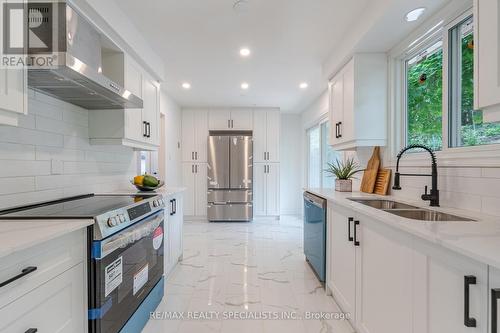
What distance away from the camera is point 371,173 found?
2688mm

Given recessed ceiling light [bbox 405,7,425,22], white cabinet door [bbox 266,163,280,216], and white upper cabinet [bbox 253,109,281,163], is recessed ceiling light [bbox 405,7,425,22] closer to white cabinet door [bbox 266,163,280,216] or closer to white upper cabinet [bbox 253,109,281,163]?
white upper cabinet [bbox 253,109,281,163]

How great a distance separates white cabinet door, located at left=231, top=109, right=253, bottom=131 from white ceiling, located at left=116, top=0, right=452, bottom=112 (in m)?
1.36

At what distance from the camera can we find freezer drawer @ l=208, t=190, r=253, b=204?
546 cm

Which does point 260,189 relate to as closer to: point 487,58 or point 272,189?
point 272,189

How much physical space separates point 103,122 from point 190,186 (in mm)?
3448

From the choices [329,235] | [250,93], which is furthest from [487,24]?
[250,93]

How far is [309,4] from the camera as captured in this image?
2117mm

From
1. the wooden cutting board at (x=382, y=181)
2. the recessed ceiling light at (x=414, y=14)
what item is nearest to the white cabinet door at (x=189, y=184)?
the wooden cutting board at (x=382, y=181)

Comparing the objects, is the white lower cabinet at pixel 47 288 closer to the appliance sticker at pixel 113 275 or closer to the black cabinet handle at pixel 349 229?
the appliance sticker at pixel 113 275

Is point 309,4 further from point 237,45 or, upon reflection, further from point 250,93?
point 250,93

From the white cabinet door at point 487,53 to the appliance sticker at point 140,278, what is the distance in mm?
2164

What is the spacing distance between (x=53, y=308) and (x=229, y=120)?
491cm

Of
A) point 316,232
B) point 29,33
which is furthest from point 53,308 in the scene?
point 316,232

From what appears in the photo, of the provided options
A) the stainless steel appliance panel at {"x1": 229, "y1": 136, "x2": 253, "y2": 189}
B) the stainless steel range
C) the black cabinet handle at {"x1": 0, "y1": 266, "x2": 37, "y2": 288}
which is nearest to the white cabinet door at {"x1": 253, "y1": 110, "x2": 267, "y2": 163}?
the stainless steel appliance panel at {"x1": 229, "y1": 136, "x2": 253, "y2": 189}
